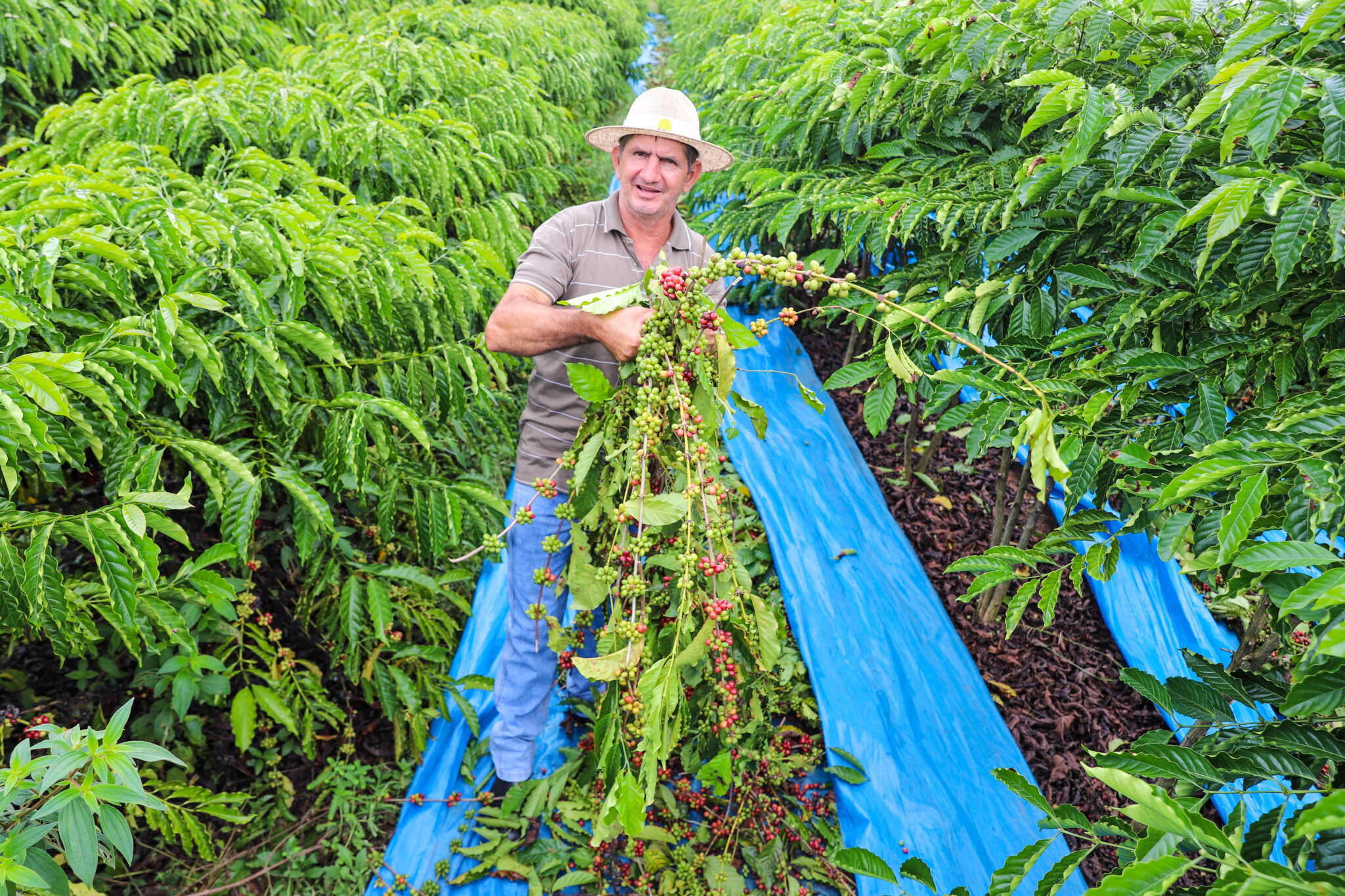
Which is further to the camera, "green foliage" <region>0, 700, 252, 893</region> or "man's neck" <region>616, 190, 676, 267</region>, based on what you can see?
"man's neck" <region>616, 190, 676, 267</region>

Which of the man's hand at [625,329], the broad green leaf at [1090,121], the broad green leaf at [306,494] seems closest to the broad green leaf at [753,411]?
the man's hand at [625,329]

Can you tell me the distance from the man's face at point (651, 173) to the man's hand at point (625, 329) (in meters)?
0.86

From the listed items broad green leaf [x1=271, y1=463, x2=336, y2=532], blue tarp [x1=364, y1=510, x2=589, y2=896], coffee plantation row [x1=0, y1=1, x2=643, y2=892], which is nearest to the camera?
coffee plantation row [x1=0, y1=1, x2=643, y2=892]

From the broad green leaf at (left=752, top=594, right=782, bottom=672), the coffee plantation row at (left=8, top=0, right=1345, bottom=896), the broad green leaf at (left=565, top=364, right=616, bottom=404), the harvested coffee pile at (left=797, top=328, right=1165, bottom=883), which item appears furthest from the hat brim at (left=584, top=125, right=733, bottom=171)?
the harvested coffee pile at (left=797, top=328, right=1165, bottom=883)

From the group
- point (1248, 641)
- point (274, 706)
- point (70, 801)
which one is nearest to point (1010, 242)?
point (1248, 641)

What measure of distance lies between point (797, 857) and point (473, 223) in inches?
114

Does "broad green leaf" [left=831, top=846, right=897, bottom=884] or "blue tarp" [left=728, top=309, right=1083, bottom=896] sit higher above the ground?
"broad green leaf" [left=831, top=846, right=897, bottom=884]

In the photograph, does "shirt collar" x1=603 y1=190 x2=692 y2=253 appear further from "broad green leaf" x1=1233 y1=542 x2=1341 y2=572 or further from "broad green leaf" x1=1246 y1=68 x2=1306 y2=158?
"broad green leaf" x1=1233 y1=542 x2=1341 y2=572

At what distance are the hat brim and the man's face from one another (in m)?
0.03

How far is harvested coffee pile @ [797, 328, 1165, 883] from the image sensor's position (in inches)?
105

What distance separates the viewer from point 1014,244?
6.96 feet

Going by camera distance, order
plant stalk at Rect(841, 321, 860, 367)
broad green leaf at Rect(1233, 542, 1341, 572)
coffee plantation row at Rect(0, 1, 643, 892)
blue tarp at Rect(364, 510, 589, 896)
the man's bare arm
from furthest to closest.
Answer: plant stalk at Rect(841, 321, 860, 367), blue tarp at Rect(364, 510, 589, 896), the man's bare arm, coffee plantation row at Rect(0, 1, 643, 892), broad green leaf at Rect(1233, 542, 1341, 572)

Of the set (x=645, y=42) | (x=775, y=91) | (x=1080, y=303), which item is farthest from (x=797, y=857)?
(x=645, y=42)

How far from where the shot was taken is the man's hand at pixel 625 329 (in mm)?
1333
